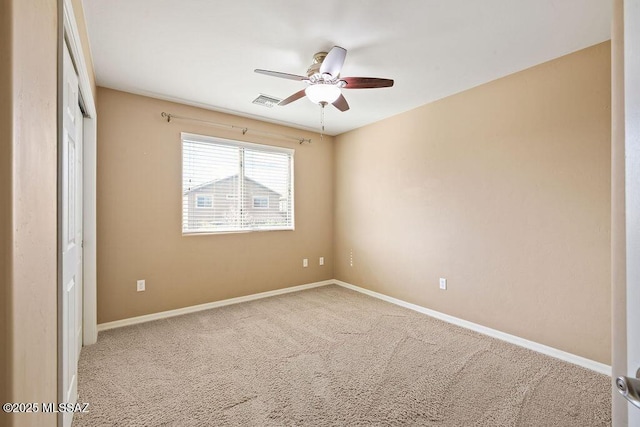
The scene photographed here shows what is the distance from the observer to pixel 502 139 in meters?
2.79

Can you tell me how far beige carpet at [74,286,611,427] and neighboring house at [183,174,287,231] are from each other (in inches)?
49.1

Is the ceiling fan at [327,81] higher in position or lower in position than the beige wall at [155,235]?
higher

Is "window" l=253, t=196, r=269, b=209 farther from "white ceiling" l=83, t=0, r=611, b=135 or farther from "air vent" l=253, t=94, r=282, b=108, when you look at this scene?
"white ceiling" l=83, t=0, r=611, b=135

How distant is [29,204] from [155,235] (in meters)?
2.69

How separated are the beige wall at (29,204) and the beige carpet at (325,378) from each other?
3.02 ft

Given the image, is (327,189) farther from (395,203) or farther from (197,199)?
(197,199)

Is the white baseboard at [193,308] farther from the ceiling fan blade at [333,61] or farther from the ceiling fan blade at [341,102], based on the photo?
the ceiling fan blade at [333,61]

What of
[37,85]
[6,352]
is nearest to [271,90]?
[37,85]

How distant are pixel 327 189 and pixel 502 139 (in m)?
2.64

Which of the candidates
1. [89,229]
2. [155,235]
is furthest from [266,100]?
[89,229]

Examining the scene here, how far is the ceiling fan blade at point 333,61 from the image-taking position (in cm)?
199

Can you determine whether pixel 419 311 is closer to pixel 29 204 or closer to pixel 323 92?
pixel 323 92

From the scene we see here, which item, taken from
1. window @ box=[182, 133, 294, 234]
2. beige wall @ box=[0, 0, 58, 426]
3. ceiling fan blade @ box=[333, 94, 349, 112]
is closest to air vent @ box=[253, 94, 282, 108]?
window @ box=[182, 133, 294, 234]

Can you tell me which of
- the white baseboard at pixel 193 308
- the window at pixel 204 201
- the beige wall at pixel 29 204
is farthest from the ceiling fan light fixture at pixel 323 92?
the white baseboard at pixel 193 308
